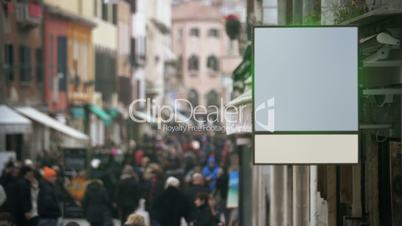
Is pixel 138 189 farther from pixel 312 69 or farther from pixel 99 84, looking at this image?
pixel 99 84

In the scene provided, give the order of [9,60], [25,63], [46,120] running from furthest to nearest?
[25,63] → [46,120] → [9,60]

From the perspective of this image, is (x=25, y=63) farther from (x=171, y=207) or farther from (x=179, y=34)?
(x=179, y=34)

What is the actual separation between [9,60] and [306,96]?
29671 mm

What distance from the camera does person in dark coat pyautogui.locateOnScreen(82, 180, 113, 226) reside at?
20.8 m

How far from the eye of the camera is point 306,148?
12156mm

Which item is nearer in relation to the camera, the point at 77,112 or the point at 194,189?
the point at 194,189

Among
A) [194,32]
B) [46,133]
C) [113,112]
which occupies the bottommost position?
[46,133]

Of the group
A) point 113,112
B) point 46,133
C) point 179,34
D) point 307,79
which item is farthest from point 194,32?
point 307,79

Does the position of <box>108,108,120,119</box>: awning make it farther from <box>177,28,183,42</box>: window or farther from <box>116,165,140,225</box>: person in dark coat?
<box>177,28,183,42</box>: window

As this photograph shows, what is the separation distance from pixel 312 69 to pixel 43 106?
34.2 metres

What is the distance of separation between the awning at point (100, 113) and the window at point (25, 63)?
869 cm

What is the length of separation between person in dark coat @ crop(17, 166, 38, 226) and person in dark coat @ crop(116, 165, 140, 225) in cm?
185

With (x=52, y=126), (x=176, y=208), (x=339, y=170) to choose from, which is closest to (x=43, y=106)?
(x=52, y=126)

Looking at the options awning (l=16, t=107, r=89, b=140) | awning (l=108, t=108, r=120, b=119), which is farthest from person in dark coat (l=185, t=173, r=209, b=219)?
awning (l=108, t=108, r=120, b=119)
